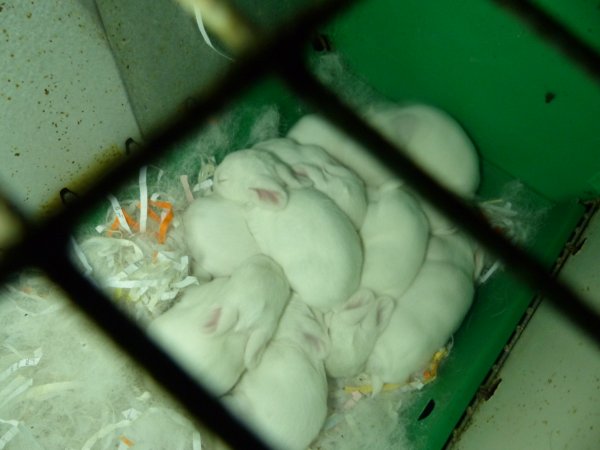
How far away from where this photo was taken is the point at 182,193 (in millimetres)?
1779

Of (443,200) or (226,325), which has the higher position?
(443,200)

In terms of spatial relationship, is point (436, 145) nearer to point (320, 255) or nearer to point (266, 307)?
point (320, 255)

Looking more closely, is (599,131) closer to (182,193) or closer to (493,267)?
(493,267)

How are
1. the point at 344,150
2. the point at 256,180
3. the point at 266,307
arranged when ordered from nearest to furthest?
the point at 266,307 < the point at 256,180 < the point at 344,150

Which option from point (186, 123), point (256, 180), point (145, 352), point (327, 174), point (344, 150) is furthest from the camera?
point (344, 150)

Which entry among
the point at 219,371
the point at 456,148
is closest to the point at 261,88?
the point at 456,148

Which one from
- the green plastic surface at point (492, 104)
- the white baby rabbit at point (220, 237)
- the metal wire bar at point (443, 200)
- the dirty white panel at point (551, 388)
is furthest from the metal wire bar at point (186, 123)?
the dirty white panel at point (551, 388)

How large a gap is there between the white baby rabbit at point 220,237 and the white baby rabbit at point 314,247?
53 millimetres

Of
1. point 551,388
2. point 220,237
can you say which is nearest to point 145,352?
point 220,237

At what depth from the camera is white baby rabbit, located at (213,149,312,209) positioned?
4.81 feet

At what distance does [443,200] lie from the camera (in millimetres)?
1473

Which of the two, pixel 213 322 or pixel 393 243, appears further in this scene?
pixel 393 243

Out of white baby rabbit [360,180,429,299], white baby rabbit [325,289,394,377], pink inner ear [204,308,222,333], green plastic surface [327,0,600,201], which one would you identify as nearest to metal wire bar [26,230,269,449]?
pink inner ear [204,308,222,333]

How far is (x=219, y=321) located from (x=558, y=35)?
107 cm
